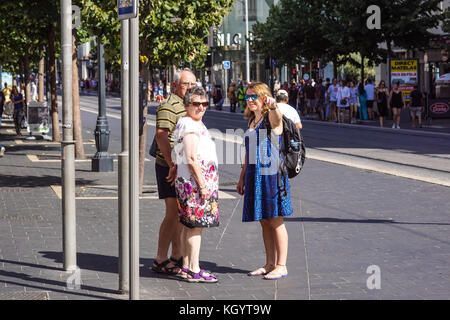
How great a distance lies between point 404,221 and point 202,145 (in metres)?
3.95

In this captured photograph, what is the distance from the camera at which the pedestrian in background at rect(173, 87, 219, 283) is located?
677 cm

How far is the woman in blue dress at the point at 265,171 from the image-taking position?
275 inches

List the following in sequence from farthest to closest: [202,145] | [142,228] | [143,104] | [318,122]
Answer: [318,122] → [143,104] → [142,228] → [202,145]

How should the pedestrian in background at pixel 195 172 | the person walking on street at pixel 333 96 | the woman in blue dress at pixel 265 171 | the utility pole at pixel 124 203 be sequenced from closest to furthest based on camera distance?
A: the utility pole at pixel 124 203
the pedestrian in background at pixel 195 172
the woman in blue dress at pixel 265 171
the person walking on street at pixel 333 96

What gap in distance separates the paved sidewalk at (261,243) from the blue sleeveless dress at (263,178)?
1.96 ft

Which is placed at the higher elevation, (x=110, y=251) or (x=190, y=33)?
(x=190, y=33)

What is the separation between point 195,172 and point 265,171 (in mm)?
675

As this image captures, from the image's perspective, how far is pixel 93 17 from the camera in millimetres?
12305

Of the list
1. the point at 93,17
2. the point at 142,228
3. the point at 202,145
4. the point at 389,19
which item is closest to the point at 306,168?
the point at 93,17

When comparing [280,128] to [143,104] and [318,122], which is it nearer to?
[143,104]

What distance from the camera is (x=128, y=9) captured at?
5.95 meters

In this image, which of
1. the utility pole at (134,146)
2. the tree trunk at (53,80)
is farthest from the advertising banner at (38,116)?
the utility pole at (134,146)

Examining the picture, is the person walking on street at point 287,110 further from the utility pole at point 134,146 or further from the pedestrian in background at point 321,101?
the pedestrian in background at point 321,101
